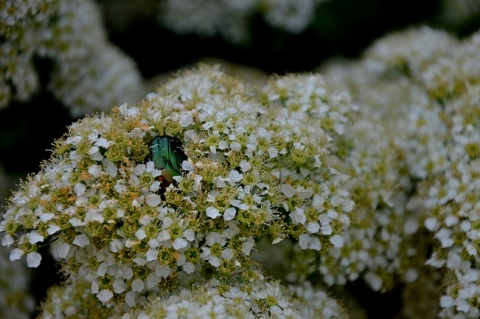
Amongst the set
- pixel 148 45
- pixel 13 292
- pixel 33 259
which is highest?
pixel 33 259

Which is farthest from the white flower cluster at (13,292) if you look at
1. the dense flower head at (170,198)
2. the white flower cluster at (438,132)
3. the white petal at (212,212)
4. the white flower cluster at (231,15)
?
the white flower cluster at (231,15)

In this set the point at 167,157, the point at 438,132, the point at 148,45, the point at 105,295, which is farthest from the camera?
the point at 148,45

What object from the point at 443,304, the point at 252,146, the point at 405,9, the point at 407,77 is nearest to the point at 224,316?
the point at 252,146

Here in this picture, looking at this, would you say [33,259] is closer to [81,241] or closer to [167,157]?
[81,241]

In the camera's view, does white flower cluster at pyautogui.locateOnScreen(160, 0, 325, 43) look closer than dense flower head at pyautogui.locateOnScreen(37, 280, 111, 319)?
No

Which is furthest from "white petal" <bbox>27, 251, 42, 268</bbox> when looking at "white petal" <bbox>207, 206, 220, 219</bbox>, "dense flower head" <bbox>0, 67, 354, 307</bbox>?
"white petal" <bbox>207, 206, 220, 219</bbox>

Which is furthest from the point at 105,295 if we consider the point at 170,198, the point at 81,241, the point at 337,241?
the point at 337,241

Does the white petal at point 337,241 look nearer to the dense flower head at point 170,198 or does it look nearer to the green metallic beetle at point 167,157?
the dense flower head at point 170,198

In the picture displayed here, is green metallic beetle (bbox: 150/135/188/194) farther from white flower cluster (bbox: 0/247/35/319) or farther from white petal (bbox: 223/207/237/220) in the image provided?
white flower cluster (bbox: 0/247/35/319)
